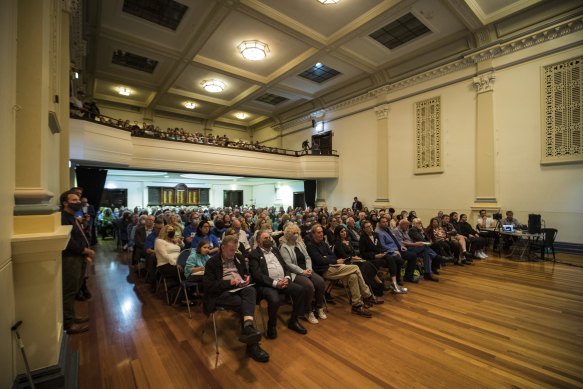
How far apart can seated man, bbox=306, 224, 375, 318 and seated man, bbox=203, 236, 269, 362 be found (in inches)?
44.5

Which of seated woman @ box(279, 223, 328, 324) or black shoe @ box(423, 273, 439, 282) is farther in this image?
black shoe @ box(423, 273, 439, 282)

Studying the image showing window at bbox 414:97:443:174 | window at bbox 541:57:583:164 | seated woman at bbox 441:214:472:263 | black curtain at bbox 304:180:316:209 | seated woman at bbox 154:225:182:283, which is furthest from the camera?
black curtain at bbox 304:180:316:209

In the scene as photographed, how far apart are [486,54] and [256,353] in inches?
384

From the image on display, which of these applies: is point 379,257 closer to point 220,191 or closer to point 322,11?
point 322,11

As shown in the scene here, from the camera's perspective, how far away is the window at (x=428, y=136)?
891 cm

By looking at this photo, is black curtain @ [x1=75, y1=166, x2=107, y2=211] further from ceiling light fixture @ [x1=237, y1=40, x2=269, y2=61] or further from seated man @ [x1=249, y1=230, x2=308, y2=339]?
Answer: seated man @ [x1=249, y1=230, x2=308, y2=339]

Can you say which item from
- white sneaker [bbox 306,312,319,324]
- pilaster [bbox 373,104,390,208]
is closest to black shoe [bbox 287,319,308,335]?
white sneaker [bbox 306,312,319,324]

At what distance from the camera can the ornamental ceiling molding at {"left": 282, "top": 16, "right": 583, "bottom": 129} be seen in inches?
254

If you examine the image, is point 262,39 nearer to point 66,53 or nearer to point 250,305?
point 66,53

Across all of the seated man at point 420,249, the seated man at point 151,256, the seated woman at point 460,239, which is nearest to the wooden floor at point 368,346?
the seated man at point 151,256

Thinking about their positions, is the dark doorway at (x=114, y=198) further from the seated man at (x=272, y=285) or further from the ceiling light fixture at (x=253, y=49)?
the seated man at (x=272, y=285)

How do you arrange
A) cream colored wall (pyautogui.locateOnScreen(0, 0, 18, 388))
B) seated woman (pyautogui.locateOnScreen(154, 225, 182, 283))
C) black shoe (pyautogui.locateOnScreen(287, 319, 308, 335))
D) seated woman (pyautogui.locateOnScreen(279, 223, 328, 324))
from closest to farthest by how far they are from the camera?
1. cream colored wall (pyautogui.locateOnScreen(0, 0, 18, 388))
2. black shoe (pyautogui.locateOnScreen(287, 319, 308, 335))
3. seated woman (pyautogui.locateOnScreen(279, 223, 328, 324))
4. seated woman (pyautogui.locateOnScreen(154, 225, 182, 283))

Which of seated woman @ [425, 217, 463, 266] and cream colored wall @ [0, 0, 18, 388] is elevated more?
cream colored wall @ [0, 0, 18, 388]

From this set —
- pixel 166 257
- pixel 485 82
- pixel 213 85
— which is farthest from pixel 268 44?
pixel 166 257
